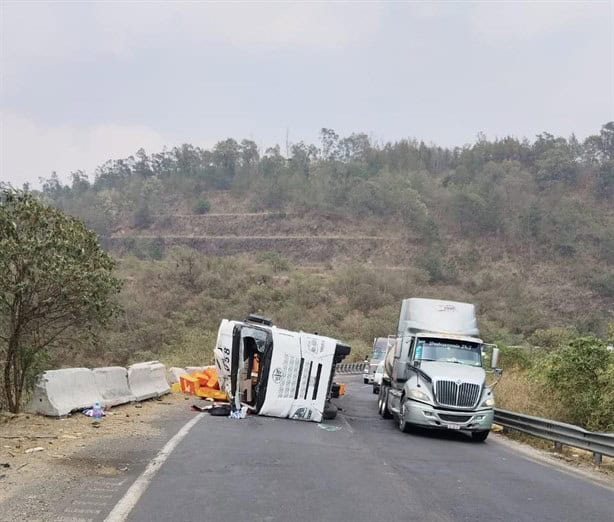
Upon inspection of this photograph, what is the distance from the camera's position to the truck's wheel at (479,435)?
15.7 meters

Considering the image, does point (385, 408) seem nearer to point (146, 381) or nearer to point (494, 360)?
point (494, 360)

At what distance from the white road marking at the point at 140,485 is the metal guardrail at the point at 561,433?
24.9 feet

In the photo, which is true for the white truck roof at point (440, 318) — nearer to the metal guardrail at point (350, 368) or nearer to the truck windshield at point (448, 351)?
the truck windshield at point (448, 351)

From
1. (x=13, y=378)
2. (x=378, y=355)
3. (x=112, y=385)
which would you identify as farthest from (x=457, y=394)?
(x=378, y=355)

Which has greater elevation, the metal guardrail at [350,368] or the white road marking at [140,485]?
the white road marking at [140,485]

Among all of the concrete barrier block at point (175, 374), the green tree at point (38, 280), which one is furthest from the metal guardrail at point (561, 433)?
the concrete barrier block at point (175, 374)

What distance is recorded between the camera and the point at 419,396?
1581 cm

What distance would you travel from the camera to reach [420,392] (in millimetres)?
15883

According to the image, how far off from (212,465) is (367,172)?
362 ft

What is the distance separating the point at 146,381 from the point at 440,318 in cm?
802

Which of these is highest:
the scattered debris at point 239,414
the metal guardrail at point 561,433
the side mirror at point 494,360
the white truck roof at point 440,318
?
the white truck roof at point 440,318

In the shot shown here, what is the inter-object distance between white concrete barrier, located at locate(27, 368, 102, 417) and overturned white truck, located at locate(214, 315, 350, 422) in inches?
135

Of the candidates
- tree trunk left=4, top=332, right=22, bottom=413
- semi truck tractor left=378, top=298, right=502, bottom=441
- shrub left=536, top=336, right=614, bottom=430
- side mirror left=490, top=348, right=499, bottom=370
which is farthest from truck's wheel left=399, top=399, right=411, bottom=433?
tree trunk left=4, top=332, right=22, bottom=413

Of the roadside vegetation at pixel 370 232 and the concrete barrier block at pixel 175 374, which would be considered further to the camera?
the roadside vegetation at pixel 370 232
